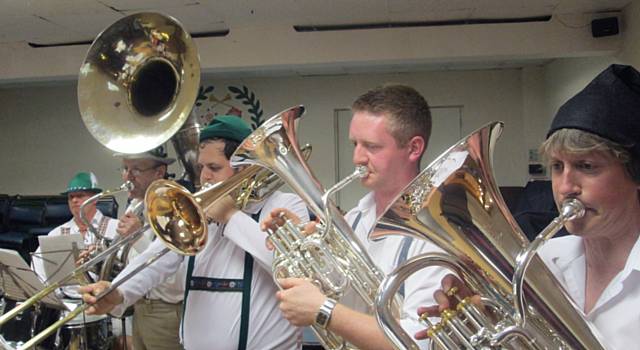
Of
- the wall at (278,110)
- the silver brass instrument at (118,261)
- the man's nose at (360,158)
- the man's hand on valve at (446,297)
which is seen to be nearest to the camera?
the man's hand on valve at (446,297)

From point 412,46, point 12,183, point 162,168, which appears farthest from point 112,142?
point 12,183

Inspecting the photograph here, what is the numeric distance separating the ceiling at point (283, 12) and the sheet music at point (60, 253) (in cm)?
268

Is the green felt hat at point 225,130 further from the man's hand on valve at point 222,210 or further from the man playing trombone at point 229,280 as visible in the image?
the man's hand on valve at point 222,210

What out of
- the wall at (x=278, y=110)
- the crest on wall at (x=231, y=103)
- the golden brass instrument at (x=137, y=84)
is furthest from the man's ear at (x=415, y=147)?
the crest on wall at (x=231, y=103)

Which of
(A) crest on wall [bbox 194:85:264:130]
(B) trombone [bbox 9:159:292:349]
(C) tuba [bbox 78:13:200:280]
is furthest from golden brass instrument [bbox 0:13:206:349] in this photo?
(A) crest on wall [bbox 194:85:264:130]

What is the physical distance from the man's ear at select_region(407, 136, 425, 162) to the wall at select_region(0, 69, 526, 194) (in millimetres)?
5732

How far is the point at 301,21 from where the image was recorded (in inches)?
201

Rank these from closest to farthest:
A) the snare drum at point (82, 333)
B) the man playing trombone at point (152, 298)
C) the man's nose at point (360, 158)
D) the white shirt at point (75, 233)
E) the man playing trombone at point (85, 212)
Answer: the man's nose at point (360, 158) < the man playing trombone at point (152, 298) < the white shirt at point (75, 233) < the snare drum at point (82, 333) < the man playing trombone at point (85, 212)

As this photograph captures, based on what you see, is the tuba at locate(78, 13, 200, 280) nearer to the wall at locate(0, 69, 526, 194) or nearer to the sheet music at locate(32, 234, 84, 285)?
the sheet music at locate(32, 234, 84, 285)

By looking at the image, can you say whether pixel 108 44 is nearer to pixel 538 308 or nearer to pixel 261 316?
pixel 261 316

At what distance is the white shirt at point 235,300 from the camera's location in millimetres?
1682

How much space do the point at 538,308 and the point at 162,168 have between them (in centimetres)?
215

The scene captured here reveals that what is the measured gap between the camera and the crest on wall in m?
7.40

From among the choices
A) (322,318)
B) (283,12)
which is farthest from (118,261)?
(283,12)
